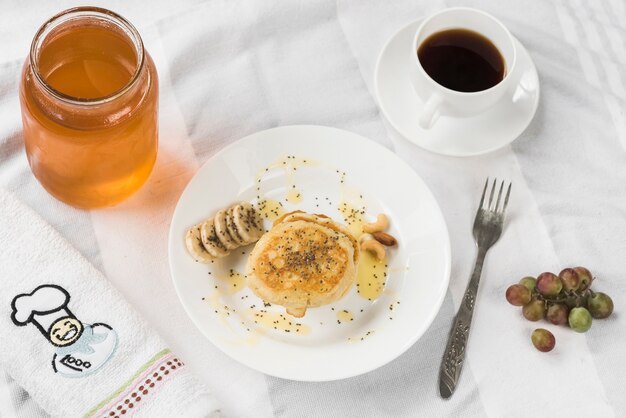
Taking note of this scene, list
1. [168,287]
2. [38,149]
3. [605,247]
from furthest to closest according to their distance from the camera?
1. [605,247]
2. [168,287]
3. [38,149]

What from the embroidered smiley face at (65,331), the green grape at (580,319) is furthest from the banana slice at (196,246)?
the green grape at (580,319)

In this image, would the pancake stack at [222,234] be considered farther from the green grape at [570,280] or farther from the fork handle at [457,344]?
the green grape at [570,280]

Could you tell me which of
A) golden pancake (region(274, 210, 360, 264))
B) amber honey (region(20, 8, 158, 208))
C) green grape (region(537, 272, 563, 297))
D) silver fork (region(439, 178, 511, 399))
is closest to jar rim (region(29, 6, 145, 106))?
amber honey (region(20, 8, 158, 208))

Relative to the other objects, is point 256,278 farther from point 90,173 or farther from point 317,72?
point 317,72

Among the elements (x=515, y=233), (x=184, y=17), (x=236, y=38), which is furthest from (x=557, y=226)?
(x=184, y=17)

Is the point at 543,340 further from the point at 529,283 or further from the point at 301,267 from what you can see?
the point at 301,267
